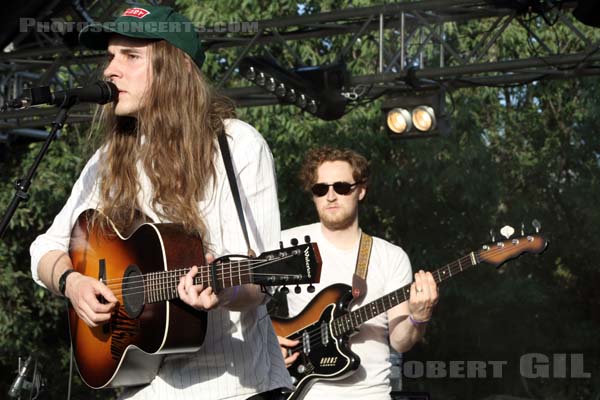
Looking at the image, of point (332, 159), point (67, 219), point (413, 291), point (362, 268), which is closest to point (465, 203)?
point (332, 159)

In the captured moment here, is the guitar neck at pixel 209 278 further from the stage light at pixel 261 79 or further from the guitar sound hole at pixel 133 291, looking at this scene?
the stage light at pixel 261 79

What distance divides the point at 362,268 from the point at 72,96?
2.48 metres

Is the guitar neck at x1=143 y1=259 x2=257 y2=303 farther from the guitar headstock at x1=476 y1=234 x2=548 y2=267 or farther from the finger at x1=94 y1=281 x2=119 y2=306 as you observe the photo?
the guitar headstock at x1=476 y1=234 x2=548 y2=267

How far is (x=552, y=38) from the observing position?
14.5 meters

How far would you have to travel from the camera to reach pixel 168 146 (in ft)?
9.74

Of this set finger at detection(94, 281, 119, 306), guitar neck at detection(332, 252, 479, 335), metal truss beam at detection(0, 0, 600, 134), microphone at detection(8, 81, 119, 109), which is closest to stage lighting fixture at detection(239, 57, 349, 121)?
metal truss beam at detection(0, 0, 600, 134)

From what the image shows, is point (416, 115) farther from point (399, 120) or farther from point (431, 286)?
point (431, 286)

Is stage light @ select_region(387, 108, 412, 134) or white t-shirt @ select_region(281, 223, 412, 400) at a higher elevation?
stage light @ select_region(387, 108, 412, 134)

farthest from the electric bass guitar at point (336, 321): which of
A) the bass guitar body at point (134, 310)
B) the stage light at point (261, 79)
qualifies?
the stage light at point (261, 79)

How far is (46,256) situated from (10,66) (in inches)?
259

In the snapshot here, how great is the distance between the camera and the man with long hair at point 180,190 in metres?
2.77

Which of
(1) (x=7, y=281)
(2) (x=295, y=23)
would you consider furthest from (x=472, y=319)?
(2) (x=295, y=23)

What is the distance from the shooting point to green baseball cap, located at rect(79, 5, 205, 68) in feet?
9.77

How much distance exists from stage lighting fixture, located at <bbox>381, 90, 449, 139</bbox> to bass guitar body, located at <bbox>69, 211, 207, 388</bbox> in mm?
6280
